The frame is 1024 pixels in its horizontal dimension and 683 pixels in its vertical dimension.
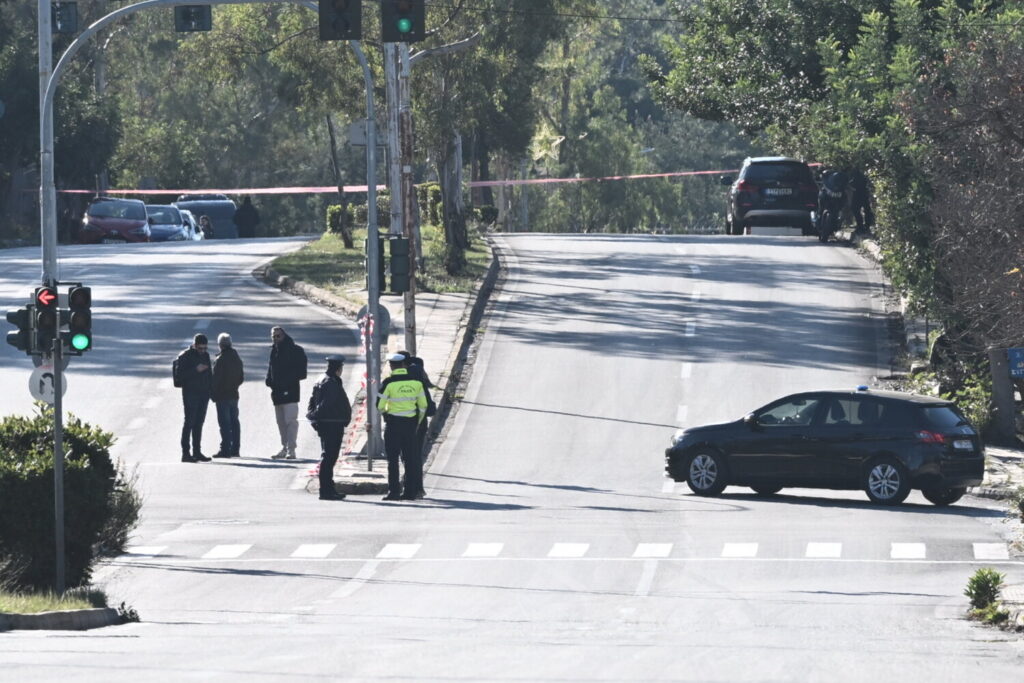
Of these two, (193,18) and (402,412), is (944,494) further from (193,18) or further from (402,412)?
(193,18)

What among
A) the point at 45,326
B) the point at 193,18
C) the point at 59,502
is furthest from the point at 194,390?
the point at 59,502

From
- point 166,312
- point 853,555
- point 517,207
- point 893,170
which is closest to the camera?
point 853,555

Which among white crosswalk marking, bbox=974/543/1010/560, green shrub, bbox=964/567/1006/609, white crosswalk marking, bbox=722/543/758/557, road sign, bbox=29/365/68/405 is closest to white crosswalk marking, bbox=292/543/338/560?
white crosswalk marking, bbox=722/543/758/557

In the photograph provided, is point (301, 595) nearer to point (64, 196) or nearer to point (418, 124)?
point (418, 124)

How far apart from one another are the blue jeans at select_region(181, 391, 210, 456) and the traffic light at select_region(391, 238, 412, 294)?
3.02 metres

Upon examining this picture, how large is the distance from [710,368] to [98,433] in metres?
17.2

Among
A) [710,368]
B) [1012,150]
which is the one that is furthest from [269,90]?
[1012,150]

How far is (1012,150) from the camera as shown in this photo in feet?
74.3

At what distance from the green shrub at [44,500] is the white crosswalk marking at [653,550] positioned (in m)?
5.05

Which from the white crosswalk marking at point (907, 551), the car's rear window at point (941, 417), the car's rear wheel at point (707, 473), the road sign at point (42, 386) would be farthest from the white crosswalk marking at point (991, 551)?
the road sign at point (42, 386)

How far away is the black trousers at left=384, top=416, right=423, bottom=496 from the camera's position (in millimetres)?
21891

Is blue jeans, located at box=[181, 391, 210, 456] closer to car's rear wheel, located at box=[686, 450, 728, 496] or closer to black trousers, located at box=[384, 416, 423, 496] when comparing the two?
black trousers, located at box=[384, 416, 423, 496]

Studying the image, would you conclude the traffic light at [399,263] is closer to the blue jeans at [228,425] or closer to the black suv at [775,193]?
the blue jeans at [228,425]

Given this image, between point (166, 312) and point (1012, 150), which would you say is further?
point (166, 312)
